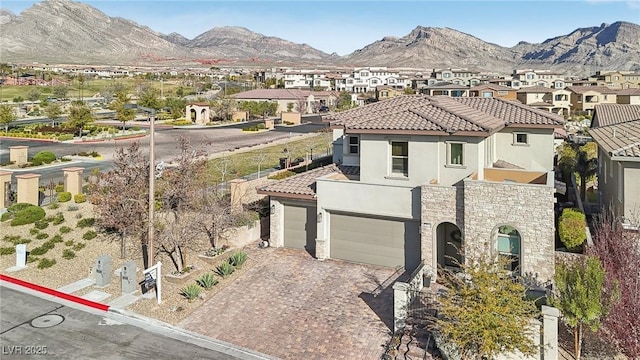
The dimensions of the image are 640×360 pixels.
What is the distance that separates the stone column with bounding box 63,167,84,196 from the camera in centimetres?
2931

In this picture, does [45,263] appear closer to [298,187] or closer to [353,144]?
[298,187]

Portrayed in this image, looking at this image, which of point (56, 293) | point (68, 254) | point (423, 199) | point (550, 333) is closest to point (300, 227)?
point (423, 199)

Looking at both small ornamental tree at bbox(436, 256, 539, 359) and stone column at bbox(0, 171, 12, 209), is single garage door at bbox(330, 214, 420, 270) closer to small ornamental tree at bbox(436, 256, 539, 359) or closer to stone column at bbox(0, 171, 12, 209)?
small ornamental tree at bbox(436, 256, 539, 359)

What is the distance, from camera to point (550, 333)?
41.6ft

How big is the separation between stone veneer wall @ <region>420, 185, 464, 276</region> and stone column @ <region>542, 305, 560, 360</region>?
559 cm

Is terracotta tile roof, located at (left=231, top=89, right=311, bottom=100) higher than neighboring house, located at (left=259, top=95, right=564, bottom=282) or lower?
higher

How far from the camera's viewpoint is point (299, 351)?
14.0 metres

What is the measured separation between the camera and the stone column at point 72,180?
29312mm

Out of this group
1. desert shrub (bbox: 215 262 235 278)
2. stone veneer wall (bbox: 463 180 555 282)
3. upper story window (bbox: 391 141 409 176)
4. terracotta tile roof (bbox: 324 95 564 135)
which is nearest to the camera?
stone veneer wall (bbox: 463 180 555 282)

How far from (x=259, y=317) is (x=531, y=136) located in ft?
57.0

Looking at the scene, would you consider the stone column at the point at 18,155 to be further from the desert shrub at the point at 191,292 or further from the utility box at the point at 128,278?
the desert shrub at the point at 191,292

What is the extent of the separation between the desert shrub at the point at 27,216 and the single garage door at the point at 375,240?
15.9 m

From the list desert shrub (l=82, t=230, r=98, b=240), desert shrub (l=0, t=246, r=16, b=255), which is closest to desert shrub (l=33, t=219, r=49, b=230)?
desert shrub (l=0, t=246, r=16, b=255)

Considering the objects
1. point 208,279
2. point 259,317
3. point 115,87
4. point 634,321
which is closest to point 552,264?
point 634,321
